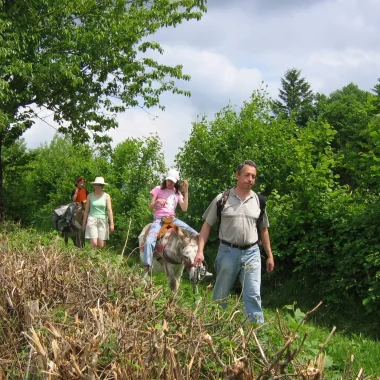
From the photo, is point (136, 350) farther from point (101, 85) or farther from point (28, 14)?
point (101, 85)

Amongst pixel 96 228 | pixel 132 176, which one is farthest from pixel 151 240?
pixel 132 176

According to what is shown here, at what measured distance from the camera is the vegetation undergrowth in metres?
3.02

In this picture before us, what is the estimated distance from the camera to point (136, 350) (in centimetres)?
323

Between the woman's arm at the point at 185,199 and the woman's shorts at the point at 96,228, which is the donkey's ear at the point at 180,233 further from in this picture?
the woman's shorts at the point at 96,228

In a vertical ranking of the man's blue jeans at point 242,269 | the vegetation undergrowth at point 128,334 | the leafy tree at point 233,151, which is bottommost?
the vegetation undergrowth at point 128,334

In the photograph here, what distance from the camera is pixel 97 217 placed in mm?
11758

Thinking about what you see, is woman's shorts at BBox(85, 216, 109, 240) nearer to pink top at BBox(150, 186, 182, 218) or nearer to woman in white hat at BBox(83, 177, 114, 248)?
woman in white hat at BBox(83, 177, 114, 248)

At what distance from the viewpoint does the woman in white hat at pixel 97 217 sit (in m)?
11.7

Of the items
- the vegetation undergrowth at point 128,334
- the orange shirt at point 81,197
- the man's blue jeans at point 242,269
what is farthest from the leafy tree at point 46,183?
the vegetation undergrowth at point 128,334

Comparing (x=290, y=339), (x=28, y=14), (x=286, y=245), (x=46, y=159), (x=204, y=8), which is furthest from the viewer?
(x=46, y=159)

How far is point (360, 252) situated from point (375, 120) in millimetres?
4193

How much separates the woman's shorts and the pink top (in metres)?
2.73

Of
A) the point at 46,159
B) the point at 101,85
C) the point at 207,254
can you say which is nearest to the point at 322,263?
the point at 207,254

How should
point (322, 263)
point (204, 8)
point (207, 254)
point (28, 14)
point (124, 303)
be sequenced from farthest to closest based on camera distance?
1. point (204, 8)
2. point (28, 14)
3. point (207, 254)
4. point (322, 263)
5. point (124, 303)
